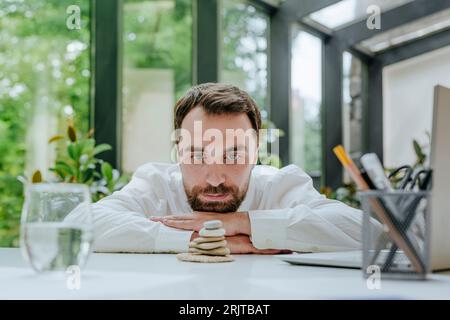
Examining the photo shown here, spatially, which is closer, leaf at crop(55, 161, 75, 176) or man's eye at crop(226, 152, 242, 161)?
man's eye at crop(226, 152, 242, 161)

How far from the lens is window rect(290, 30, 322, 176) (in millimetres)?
3514

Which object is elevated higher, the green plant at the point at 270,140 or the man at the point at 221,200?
the green plant at the point at 270,140

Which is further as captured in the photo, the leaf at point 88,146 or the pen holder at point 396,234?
the leaf at point 88,146

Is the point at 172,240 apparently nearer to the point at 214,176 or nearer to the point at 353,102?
the point at 214,176

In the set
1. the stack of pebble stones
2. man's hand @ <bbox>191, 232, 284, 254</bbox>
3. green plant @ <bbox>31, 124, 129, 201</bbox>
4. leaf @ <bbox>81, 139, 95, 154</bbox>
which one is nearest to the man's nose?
man's hand @ <bbox>191, 232, 284, 254</bbox>

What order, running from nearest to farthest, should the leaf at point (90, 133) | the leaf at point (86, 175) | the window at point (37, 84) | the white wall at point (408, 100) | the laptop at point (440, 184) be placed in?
the laptop at point (440, 184) → the white wall at point (408, 100) → the leaf at point (86, 175) → the leaf at point (90, 133) → the window at point (37, 84)

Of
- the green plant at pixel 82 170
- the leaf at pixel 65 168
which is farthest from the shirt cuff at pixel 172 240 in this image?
the leaf at pixel 65 168

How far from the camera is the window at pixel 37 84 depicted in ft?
10.8

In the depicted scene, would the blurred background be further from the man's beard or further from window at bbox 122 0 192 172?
the man's beard

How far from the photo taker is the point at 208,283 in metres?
0.70

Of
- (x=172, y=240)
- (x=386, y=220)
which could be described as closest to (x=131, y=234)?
(x=172, y=240)

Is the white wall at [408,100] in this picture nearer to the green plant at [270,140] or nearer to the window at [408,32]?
the window at [408,32]

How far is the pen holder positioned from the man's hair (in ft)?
3.03

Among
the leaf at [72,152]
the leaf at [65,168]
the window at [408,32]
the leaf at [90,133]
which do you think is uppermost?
the window at [408,32]
